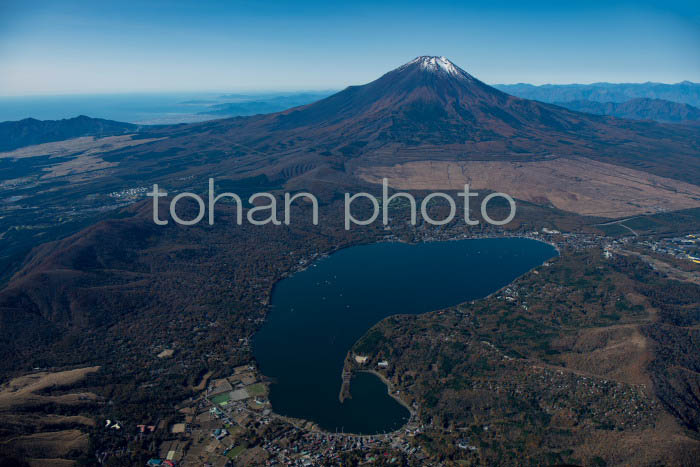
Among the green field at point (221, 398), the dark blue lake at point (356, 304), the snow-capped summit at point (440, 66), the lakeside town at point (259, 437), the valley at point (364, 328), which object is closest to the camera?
the lakeside town at point (259, 437)

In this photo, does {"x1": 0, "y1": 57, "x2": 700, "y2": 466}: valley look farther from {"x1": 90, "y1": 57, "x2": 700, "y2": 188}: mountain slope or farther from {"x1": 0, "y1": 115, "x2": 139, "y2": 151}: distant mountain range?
{"x1": 0, "y1": 115, "x2": 139, "y2": 151}: distant mountain range

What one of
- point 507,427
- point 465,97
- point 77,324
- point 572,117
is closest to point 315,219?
point 77,324

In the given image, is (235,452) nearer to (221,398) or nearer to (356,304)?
(221,398)

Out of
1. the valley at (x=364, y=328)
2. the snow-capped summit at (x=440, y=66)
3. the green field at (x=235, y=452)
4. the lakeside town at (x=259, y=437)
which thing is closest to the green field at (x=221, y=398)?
the lakeside town at (x=259, y=437)

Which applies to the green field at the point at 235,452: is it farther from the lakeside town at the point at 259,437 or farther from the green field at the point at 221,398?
the green field at the point at 221,398

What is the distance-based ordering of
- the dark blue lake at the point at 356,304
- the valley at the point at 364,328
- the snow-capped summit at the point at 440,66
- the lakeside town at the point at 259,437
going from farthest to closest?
the snow-capped summit at the point at 440,66 < the dark blue lake at the point at 356,304 < the valley at the point at 364,328 < the lakeside town at the point at 259,437

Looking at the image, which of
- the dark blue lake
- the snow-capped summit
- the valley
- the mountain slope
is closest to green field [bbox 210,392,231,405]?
the valley

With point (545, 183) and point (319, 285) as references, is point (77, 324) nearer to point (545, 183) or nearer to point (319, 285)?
point (319, 285)
